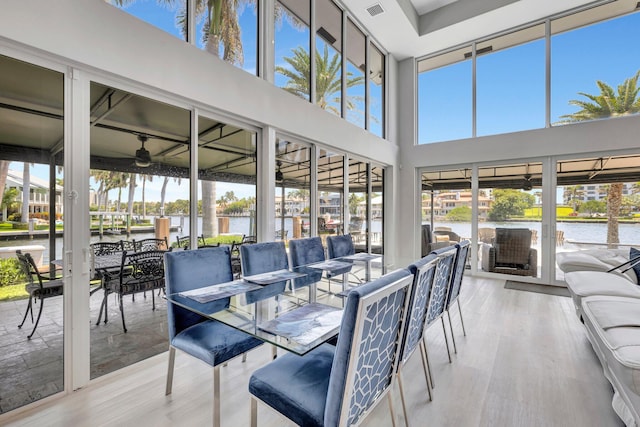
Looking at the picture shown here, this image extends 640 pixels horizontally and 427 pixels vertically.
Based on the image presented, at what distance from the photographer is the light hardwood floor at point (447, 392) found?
1822mm

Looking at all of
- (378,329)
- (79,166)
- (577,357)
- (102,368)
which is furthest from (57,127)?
(577,357)

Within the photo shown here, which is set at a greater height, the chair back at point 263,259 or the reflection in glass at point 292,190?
the reflection in glass at point 292,190

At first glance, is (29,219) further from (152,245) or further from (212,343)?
(212,343)

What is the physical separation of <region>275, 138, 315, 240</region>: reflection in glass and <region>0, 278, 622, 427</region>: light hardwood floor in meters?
1.73

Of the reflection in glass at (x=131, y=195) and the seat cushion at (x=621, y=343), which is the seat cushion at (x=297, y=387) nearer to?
the seat cushion at (x=621, y=343)

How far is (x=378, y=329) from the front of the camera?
125 centimetres

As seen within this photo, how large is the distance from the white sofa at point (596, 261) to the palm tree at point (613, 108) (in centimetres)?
78

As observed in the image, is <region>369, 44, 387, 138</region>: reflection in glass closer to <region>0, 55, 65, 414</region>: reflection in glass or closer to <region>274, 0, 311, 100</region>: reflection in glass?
<region>274, 0, 311, 100</region>: reflection in glass

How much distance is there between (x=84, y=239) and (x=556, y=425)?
3341 mm

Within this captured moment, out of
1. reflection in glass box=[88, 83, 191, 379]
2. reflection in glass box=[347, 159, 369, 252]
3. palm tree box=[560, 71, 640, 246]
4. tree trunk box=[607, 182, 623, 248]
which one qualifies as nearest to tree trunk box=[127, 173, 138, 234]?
reflection in glass box=[88, 83, 191, 379]

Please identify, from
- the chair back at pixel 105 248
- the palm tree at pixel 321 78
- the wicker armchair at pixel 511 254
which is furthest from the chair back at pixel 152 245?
the wicker armchair at pixel 511 254

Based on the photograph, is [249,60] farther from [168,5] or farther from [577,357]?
[577,357]

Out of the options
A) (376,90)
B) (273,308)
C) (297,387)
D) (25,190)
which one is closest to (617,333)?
(297,387)

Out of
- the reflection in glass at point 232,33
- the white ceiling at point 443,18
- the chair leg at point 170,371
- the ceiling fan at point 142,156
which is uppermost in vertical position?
the white ceiling at point 443,18
